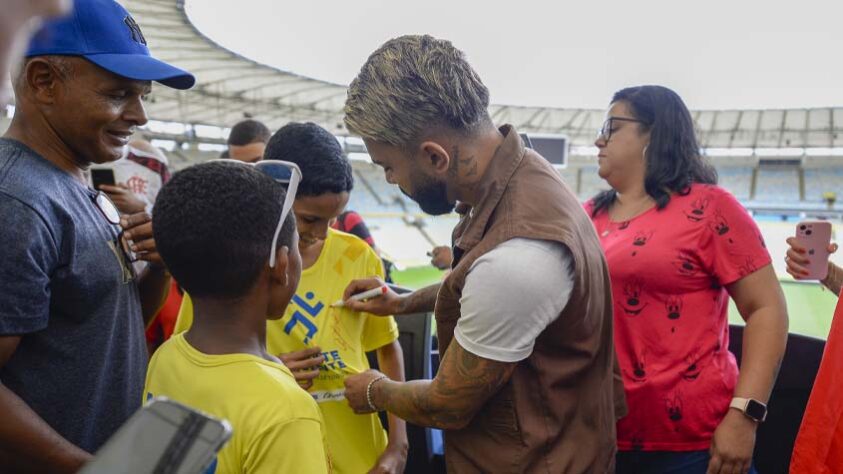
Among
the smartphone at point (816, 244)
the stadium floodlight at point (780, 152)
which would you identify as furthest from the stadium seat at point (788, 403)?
the stadium floodlight at point (780, 152)

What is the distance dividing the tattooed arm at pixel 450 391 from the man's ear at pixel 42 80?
3.71 feet

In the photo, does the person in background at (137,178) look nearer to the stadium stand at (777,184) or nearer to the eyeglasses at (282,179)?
the eyeglasses at (282,179)

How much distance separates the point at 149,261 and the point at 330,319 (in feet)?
1.96

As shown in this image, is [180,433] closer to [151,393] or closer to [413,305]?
[151,393]

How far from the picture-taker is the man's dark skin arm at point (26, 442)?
1.10m

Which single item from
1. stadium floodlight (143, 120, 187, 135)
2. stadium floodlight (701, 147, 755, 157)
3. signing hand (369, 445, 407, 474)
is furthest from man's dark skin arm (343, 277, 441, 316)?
stadium floodlight (701, 147, 755, 157)

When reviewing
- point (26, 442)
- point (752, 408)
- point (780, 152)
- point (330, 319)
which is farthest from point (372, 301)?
point (780, 152)

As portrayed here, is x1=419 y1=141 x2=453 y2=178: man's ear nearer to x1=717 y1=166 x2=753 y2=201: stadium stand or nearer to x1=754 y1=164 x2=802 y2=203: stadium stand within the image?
x1=717 y1=166 x2=753 y2=201: stadium stand

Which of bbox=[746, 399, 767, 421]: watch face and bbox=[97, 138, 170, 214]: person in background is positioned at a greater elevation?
bbox=[97, 138, 170, 214]: person in background

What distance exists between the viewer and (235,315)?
48.0 inches

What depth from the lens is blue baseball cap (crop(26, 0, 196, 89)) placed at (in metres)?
1.27

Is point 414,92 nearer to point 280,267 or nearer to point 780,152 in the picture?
point 280,267

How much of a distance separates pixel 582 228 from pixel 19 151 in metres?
1.36

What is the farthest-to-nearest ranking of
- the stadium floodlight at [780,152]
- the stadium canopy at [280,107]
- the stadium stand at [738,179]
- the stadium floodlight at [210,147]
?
the stadium stand at [738,179], the stadium floodlight at [780,152], the stadium floodlight at [210,147], the stadium canopy at [280,107]
